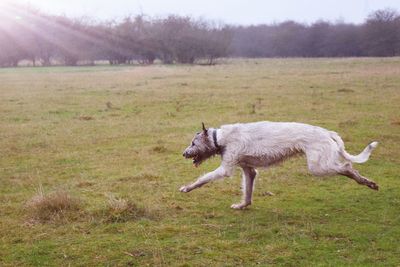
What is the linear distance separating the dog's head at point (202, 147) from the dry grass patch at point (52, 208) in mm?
2028

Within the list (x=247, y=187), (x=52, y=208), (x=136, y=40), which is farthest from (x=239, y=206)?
(x=136, y=40)

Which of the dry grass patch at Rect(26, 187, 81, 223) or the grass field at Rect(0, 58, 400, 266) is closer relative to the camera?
the grass field at Rect(0, 58, 400, 266)

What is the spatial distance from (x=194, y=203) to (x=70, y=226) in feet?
7.32

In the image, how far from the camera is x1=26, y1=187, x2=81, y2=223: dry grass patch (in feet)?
27.2

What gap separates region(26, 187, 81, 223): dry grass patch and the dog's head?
6.65 feet

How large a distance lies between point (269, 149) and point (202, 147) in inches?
44.9

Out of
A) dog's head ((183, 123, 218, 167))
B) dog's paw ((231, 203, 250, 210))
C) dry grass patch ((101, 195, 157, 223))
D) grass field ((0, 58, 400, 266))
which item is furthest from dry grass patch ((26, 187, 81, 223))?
dog's paw ((231, 203, 250, 210))

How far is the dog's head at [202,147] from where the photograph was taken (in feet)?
28.8

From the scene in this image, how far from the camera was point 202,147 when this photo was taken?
8836mm

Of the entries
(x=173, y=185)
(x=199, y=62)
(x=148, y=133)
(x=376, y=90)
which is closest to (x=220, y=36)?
(x=199, y=62)

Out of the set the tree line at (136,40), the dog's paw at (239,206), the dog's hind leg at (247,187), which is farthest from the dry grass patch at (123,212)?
the tree line at (136,40)

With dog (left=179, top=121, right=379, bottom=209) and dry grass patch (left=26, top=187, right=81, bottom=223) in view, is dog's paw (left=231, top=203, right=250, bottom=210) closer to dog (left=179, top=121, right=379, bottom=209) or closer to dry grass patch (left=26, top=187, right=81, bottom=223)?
dog (left=179, top=121, right=379, bottom=209)

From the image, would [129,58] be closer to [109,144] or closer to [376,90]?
[376,90]

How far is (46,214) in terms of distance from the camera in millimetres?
8336
